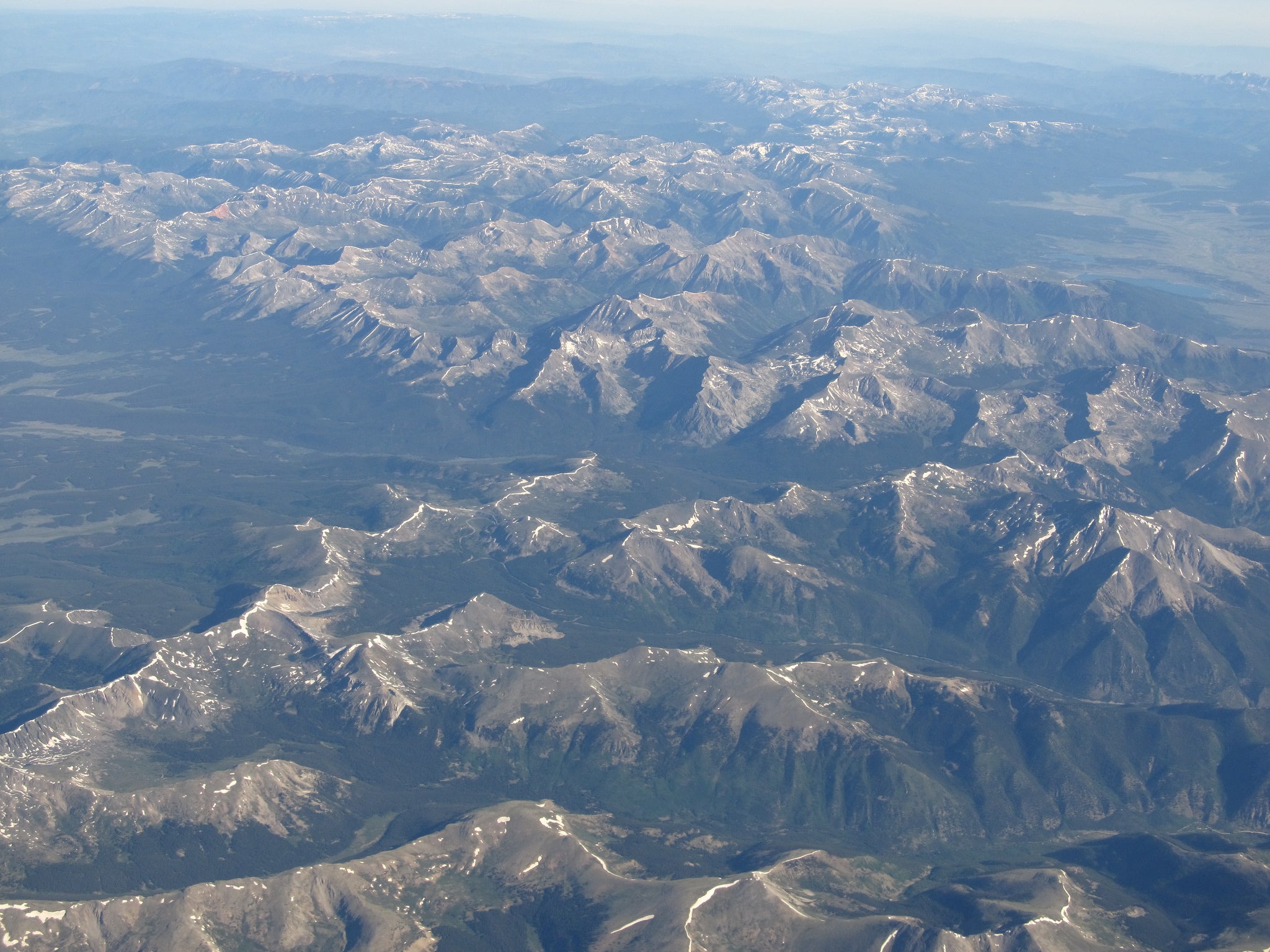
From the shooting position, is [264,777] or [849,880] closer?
[849,880]

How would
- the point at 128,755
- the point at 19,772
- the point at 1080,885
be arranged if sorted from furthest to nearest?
1. the point at 128,755
2. the point at 19,772
3. the point at 1080,885

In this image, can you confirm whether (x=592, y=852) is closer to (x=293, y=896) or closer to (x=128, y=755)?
(x=293, y=896)

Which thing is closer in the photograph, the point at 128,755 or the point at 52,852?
the point at 52,852

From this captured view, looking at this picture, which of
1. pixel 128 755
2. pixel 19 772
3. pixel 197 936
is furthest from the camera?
pixel 128 755

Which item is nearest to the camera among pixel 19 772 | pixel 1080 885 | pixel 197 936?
pixel 197 936

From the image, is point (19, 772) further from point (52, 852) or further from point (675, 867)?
point (675, 867)

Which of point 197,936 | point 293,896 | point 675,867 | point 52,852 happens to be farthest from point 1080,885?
point 52,852

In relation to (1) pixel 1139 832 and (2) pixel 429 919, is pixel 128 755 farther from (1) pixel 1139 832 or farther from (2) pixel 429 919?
(1) pixel 1139 832

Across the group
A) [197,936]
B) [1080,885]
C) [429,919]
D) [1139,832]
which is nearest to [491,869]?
[429,919]
